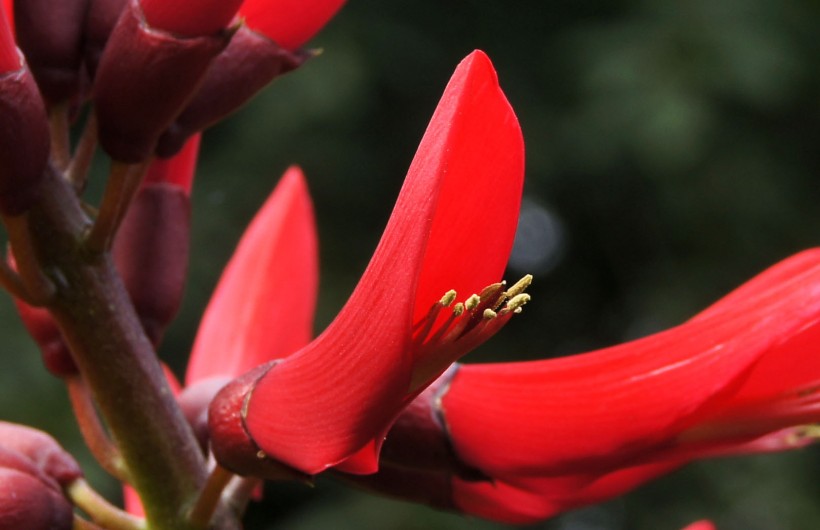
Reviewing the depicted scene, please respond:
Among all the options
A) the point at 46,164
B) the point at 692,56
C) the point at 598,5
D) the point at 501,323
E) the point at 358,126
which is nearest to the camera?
the point at 501,323

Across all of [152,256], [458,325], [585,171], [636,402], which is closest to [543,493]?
[636,402]

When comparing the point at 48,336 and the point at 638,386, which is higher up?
the point at 638,386

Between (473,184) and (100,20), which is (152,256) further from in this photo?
(473,184)

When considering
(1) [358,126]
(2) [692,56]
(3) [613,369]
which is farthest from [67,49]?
(1) [358,126]

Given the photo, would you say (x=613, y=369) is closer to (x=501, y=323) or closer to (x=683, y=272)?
(x=501, y=323)

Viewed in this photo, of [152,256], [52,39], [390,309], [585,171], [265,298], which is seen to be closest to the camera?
[390,309]

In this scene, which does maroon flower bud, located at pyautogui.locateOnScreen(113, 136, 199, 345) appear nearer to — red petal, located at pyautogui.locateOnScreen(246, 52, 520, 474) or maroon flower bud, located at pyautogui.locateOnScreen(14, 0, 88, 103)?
maroon flower bud, located at pyautogui.locateOnScreen(14, 0, 88, 103)
